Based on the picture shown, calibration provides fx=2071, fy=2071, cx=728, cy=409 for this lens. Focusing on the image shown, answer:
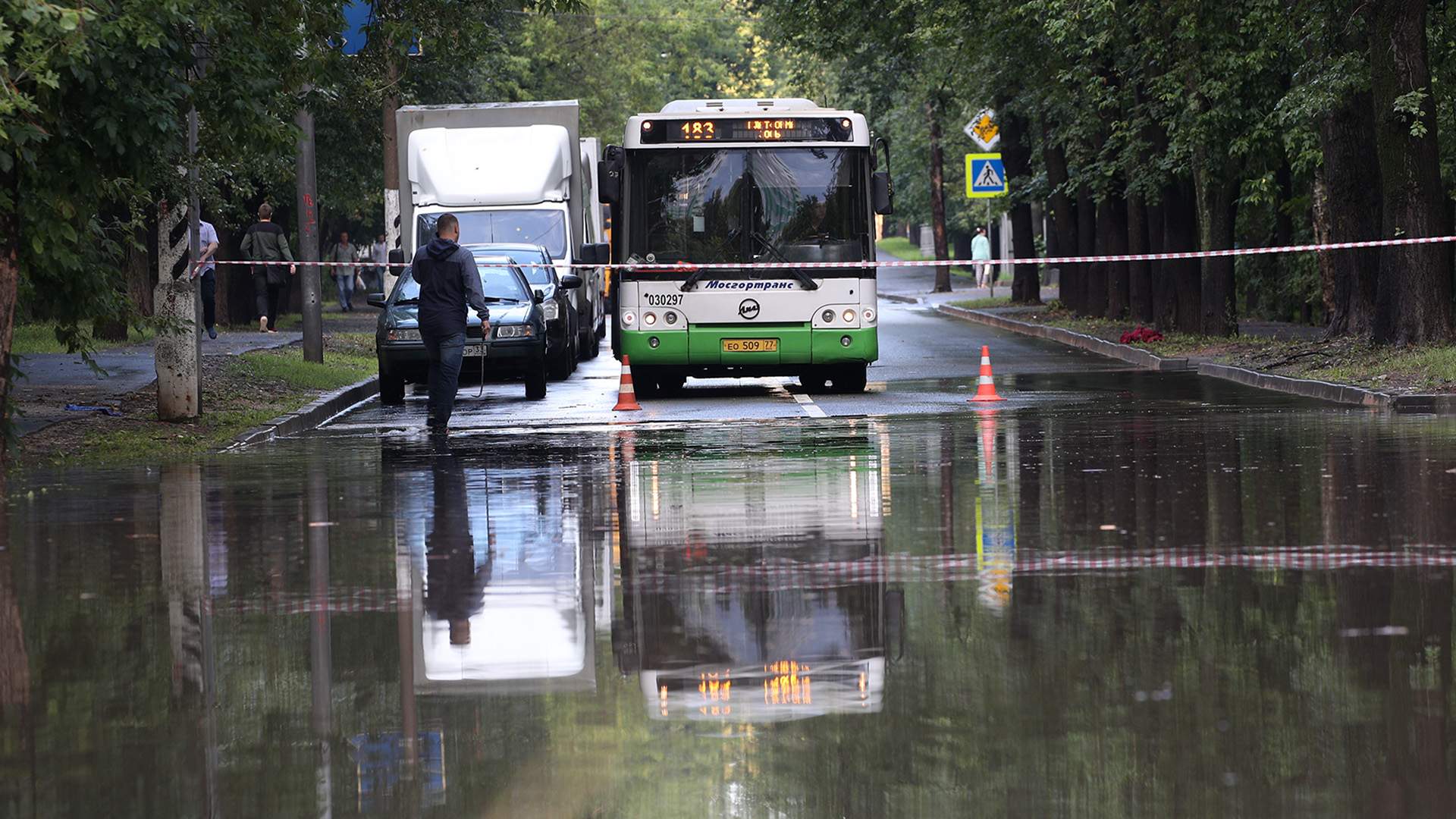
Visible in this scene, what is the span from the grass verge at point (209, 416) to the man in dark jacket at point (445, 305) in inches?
69.1

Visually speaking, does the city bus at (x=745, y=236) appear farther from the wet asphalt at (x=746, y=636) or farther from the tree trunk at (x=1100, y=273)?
the tree trunk at (x=1100, y=273)

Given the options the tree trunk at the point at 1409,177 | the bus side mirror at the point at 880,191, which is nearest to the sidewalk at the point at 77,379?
the bus side mirror at the point at 880,191

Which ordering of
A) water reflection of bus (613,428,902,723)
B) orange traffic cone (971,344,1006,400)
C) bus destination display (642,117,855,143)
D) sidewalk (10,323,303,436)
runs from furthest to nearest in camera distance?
bus destination display (642,117,855,143)
orange traffic cone (971,344,1006,400)
sidewalk (10,323,303,436)
water reflection of bus (613,428,902,723)

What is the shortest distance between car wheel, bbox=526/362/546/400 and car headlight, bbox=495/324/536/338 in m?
0.36

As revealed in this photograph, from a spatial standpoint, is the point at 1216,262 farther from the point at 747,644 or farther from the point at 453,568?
the point at 747,644

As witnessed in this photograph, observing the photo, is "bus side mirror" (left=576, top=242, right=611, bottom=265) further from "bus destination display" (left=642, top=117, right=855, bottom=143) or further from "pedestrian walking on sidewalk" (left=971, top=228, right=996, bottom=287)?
"pedestrian walking on sidewalk" (left=971, top=228, right=996, bottom=287)

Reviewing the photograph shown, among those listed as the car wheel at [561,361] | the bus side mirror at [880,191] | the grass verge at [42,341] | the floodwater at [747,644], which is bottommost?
the floodwater at [747,644]

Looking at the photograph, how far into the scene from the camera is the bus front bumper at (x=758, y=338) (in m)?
21.9

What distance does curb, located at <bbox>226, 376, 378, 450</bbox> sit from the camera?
57.4ft

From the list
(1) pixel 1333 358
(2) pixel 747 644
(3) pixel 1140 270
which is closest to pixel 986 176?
(3) pixel 1140 270

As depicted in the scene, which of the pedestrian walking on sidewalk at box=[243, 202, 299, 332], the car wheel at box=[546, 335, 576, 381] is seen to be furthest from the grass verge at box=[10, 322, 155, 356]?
the car wheel at box=[546, 335, 576, 381]

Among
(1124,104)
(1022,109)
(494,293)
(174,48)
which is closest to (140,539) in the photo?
(174,48)

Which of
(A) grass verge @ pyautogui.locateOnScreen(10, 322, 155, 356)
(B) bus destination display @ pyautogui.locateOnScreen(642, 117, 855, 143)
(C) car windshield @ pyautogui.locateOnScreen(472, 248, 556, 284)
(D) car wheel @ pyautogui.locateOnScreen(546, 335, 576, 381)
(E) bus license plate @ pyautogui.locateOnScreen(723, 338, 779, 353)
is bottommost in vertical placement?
(D) car wheel @ pyautogui.locateOnScreen(546, 335, 576, 381)

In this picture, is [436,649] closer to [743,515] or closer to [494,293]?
[743,515]
